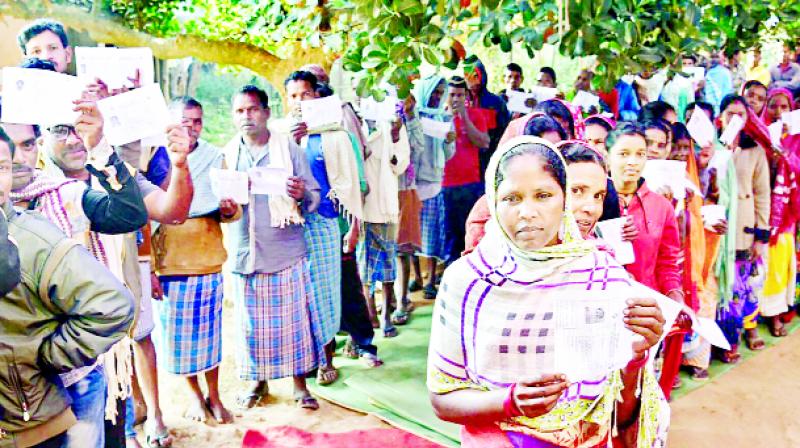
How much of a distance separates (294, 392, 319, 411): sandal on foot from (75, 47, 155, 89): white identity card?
2.24 metres

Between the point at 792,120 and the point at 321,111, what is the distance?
3691mm

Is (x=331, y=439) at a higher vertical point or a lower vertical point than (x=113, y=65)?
lower

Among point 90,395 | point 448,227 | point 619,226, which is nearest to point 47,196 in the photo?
point 90,395

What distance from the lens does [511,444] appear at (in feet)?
6.09

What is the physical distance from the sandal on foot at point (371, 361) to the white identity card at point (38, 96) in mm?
2745

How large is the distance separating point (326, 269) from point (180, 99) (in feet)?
4.36

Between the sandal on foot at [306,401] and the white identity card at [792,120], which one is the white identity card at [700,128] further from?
the sandal on foot at [306,401]

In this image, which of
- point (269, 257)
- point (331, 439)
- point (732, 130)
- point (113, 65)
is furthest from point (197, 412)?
point (732, 130)

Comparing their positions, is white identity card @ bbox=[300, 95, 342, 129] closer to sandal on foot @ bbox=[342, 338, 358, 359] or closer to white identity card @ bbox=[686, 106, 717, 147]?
sandal on foot @ bbox=[342, 338, 358, 359]

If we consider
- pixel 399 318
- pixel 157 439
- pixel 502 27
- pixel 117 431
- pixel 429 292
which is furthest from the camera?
pixel 429 292

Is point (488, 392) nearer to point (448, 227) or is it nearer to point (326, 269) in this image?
point (326, 269)

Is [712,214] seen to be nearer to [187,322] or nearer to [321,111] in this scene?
[321,111]

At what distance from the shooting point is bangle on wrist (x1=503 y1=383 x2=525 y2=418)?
1731mm

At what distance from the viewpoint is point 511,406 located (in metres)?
1.74
